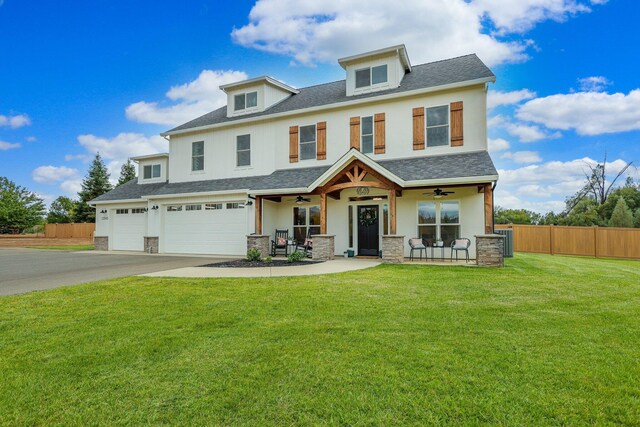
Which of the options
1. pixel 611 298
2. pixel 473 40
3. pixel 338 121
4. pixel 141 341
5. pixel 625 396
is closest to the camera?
pixel 625 396

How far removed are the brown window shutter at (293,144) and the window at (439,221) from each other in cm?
574

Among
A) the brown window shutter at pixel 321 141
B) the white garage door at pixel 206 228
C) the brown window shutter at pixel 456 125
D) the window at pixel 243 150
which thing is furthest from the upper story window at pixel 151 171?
the brown window shutter at pixel 456 125

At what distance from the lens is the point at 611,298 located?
611 centimetres

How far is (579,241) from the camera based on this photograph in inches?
701

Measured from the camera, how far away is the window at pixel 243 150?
52.6 ft

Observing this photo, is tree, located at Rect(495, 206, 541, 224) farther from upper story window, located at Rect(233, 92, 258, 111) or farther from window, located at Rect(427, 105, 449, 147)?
upper story window, located at Rect(233, 92, 258, 111)

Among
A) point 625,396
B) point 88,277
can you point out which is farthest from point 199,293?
point 625,396

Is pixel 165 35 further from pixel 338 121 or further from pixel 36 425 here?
pixel 36 425

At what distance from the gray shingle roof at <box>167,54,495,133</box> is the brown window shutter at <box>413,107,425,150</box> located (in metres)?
0.89

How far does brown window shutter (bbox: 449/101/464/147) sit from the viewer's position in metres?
12.4

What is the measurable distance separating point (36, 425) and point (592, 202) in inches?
1549

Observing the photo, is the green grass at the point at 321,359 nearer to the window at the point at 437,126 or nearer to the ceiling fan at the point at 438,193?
the ceiling fan at the point at 438,193

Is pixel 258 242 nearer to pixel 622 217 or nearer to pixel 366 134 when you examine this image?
pixel 366 134

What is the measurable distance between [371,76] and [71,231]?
91.8 ft
